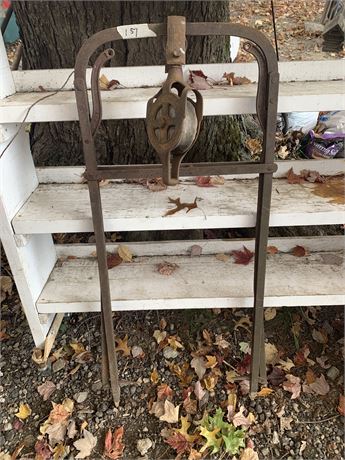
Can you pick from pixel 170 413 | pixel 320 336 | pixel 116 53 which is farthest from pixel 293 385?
pixel 116 53

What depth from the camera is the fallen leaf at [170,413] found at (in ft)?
6.53

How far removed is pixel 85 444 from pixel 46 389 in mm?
408

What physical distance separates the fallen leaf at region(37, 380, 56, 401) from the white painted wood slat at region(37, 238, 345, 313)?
45 centimetres

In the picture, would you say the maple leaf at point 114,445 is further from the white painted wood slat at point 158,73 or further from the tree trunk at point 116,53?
the white painted wood slat at point 158,73

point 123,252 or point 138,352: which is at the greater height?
point 123,252

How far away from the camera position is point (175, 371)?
2223mm

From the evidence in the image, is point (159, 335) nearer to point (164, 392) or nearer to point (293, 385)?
point (164, 392)

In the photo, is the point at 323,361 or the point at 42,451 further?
the point at 323,361

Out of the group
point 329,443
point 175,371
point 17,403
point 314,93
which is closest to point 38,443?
point 17,403

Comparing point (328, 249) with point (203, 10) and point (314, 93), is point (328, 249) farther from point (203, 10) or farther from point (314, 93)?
point (203, 10)

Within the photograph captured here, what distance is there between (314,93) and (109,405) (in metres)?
1.86

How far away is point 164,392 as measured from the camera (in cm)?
212

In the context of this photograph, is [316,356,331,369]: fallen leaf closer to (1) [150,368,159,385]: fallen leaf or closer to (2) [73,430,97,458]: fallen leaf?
(1) [150,368,159,385]: fallen leaf

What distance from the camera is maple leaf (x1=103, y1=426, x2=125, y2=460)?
190cm
